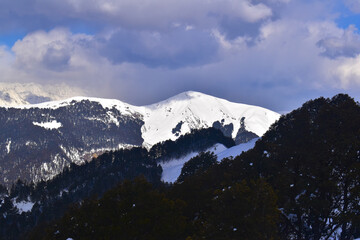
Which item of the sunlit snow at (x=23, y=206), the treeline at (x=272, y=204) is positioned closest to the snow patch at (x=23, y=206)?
the sunlit snow at (x=23, y=206)

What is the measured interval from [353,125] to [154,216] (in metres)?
20.7

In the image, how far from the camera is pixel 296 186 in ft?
119

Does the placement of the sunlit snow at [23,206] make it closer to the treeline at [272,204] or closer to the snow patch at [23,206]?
the snow patch at [23,206]

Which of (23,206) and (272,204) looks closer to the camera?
(272,204)

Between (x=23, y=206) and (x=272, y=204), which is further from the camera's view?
(x=23, y=206)

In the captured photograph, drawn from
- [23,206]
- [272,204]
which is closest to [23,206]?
[23,206]

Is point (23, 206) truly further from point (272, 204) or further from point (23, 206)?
point (272, 204)

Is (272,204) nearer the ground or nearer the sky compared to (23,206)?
nearer the ground

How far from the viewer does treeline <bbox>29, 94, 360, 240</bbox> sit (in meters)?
29.2

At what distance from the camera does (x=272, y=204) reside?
29.5m

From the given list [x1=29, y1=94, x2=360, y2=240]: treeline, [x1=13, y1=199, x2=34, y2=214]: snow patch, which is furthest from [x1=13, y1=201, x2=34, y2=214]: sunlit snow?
[x1=29, y1=94, x2=360, y2=240]: treeline

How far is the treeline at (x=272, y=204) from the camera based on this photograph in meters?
29.2

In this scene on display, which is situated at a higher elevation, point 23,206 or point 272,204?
point 23,206

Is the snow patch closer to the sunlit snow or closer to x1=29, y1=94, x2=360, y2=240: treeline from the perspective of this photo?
the sunlit snow
